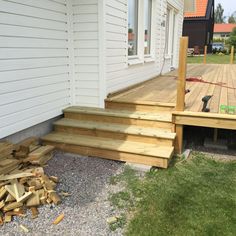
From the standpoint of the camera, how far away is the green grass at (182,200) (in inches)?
94.7

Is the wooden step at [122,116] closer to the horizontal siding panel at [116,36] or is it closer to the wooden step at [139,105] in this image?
the wooden step at [139,105]

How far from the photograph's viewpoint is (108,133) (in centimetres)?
400

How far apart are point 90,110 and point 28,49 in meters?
1.26

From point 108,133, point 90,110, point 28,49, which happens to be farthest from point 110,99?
point 28,49

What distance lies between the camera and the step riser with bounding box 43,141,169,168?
137 inches

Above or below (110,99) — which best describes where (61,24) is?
above

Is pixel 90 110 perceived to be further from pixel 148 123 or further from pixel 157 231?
pixel 157 231

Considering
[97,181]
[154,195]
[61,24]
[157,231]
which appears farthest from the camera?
[61,24]

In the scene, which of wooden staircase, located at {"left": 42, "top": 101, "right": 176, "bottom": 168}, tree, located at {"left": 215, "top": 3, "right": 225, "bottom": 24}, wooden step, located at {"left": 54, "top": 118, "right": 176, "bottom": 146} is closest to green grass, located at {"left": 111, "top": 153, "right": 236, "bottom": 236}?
wooden staircase, located at {"left": 42, "top": 101, "right": 176, "bottom": 168}

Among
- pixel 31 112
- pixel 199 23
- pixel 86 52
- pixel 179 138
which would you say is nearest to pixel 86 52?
pixel 86 52

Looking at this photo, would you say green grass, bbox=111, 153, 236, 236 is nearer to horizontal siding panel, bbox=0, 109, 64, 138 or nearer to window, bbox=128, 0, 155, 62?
horizontal siding panel, bbox=0, 109, 64, 138

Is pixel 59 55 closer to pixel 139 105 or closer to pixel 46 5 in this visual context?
pixel 46 5

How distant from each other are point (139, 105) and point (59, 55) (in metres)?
1.34

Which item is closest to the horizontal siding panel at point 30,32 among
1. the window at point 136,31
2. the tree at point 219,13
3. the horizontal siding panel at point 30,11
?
the horizontal siding panel at point 30,11
